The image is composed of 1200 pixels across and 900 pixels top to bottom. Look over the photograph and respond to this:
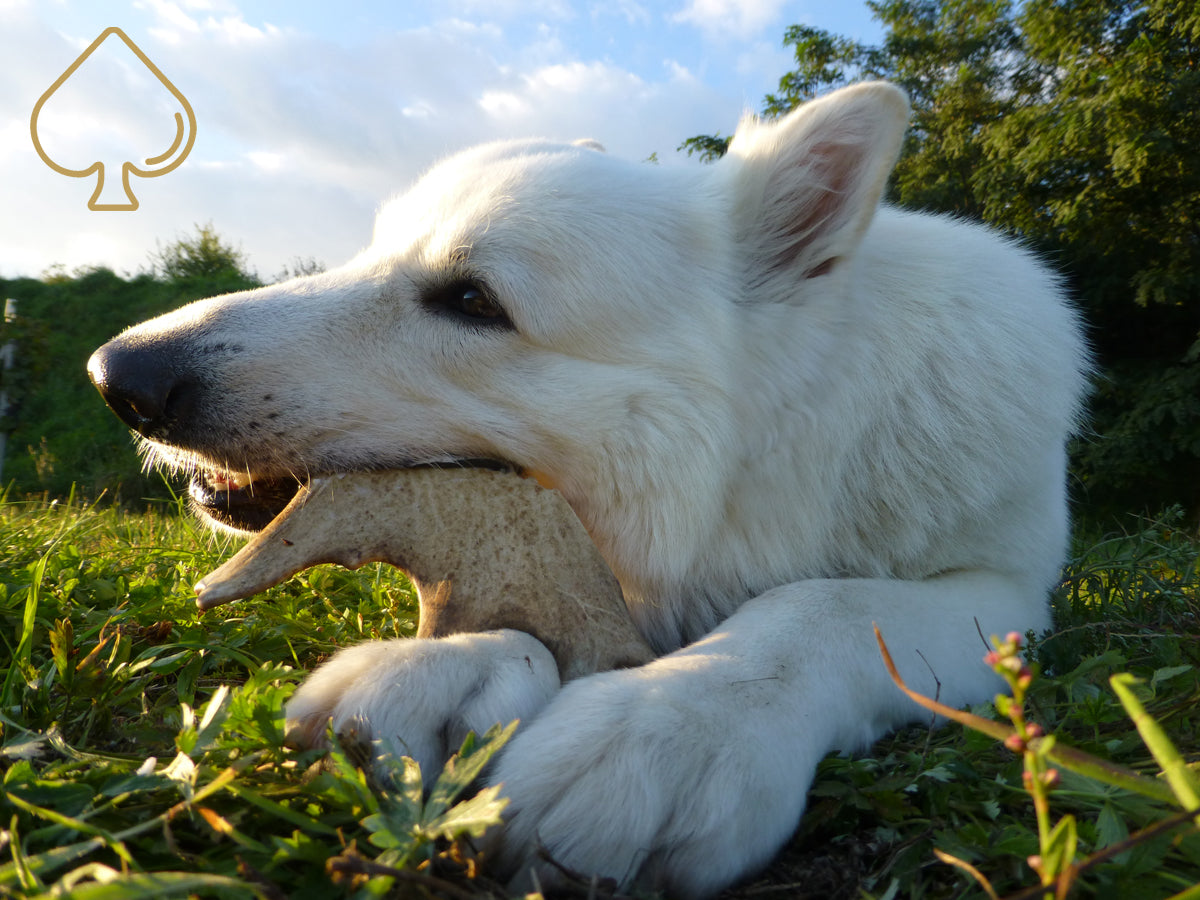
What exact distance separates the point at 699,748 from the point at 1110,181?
17.0 m

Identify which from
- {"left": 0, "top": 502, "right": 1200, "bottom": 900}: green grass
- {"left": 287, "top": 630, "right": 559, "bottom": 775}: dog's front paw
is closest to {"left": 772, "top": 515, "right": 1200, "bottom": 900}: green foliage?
{"left": 0, "top": 502, "right": 1200, "bottom": 900}: green grass

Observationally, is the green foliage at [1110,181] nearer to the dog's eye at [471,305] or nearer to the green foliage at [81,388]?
the dog's eye at [471,305]

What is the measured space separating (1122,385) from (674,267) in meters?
14.9

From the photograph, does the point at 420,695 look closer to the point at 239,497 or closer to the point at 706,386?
the point at 239,497

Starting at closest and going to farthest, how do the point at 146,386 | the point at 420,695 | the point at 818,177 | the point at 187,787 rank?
the point at 187,787
the point at 420,695
the point at 146,386
the point at 818,177

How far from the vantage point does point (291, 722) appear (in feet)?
4.00

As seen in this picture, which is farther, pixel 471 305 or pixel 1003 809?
pixel 471 305

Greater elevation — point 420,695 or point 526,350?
point 526,350

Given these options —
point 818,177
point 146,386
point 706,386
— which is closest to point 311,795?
point 146,386

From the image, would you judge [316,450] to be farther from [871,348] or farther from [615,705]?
[871,348]

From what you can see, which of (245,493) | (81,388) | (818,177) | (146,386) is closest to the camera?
(146,386)

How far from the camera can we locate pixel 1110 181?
14.9 meters

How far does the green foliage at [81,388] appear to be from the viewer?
15.8m

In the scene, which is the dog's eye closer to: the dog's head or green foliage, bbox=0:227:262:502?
the dog's head
